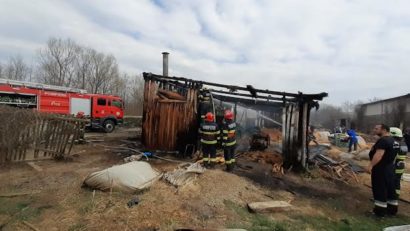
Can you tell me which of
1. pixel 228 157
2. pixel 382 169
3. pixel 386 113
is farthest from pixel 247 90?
pixel 386 113

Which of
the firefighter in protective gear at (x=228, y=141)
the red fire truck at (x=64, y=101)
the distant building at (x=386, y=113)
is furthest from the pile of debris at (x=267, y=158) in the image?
the distant building at (x=386, y=113)

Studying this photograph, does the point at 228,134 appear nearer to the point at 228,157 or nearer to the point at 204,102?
the point at 228,157

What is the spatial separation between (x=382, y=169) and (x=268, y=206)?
2.52m

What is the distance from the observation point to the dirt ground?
5.26 meters

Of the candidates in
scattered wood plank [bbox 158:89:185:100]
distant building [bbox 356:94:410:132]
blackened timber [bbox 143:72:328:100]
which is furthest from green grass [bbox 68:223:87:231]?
distant building [bbox 356:94:410:132]

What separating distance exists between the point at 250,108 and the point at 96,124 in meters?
14.4

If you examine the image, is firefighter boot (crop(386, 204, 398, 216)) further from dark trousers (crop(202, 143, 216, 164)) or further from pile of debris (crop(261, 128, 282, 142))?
pile of debris (crop(261, 128, 282, 142))

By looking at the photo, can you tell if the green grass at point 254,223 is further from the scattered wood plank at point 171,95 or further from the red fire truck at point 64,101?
the red fire truck at point 64,101

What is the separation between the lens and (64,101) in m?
22.2

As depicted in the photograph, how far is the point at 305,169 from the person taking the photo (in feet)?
32.8

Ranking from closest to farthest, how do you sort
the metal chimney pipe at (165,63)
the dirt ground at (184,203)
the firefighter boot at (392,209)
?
1. the dirt ground at (184,203)
2. the firefighter boot at (392,209)
3. the metal chimney pipe at (165,63)

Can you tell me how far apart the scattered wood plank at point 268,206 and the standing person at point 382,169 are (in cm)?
186

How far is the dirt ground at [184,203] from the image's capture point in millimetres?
5258

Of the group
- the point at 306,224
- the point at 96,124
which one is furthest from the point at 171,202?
the point at 96,124
